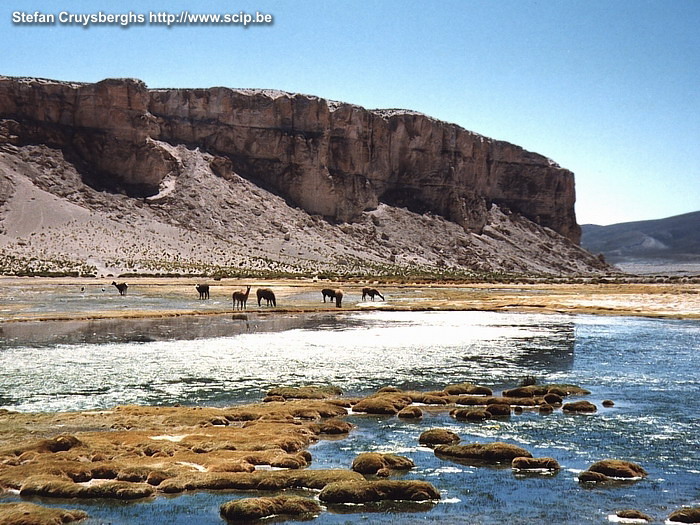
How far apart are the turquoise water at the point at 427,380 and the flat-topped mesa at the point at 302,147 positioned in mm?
97901

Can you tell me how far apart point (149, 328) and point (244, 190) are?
103 m

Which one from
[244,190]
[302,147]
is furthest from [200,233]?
[302,147]

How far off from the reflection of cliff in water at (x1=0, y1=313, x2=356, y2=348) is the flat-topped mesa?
3655 inches

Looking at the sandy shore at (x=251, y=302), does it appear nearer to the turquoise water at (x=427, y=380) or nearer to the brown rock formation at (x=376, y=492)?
the turquoise water at (x=427, y=380)

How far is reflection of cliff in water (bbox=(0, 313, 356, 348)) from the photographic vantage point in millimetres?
31500

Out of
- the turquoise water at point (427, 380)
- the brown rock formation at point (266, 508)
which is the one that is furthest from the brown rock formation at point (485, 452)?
the brown rock formation at point (266, 508)

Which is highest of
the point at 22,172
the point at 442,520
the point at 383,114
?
the point at 383,114

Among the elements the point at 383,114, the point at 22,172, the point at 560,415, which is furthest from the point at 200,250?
the point at 560,415

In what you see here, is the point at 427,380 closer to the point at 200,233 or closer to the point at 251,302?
the point at 251,302

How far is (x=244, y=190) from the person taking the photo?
138000mm

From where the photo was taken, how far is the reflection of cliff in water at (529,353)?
26.7 meters

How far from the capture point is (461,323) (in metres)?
41.8

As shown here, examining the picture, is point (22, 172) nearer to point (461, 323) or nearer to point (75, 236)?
point (75, 236)

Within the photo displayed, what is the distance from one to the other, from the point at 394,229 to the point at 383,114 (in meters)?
26.3
